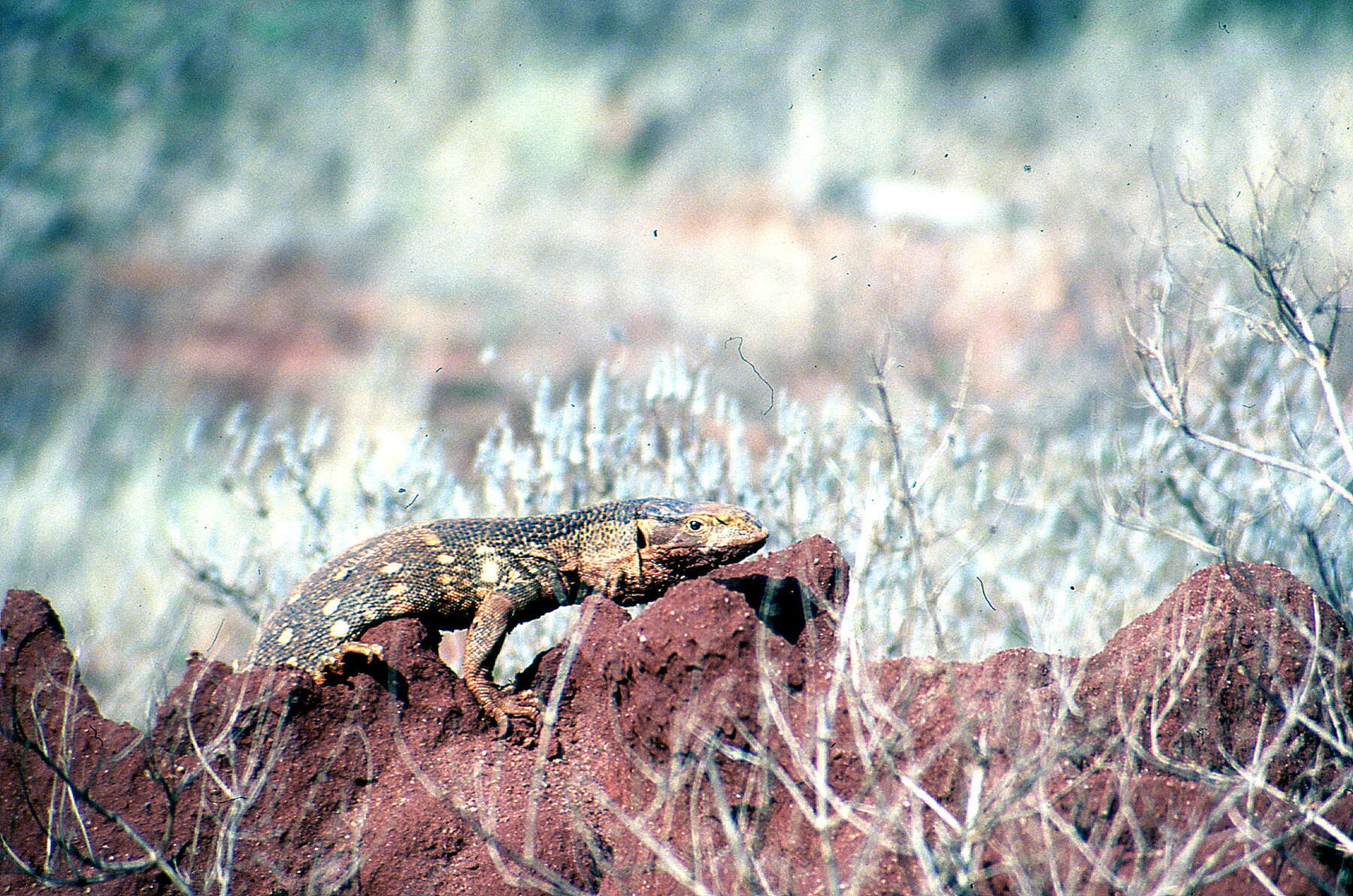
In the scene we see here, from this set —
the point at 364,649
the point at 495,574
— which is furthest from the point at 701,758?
the point at 364,649

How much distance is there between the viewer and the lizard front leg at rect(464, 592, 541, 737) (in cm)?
436

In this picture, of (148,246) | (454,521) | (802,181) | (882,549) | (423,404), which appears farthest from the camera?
(802,181)

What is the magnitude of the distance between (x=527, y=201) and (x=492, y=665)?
19322 mm

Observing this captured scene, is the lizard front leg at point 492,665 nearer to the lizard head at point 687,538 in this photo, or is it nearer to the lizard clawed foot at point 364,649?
the lizard clawed foot at point 364,649

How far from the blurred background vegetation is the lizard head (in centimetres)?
896

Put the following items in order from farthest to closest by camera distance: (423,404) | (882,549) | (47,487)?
(423,404) < (47,487) < (882,549)

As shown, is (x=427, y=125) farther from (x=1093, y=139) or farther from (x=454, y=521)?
(x=454, y=521)

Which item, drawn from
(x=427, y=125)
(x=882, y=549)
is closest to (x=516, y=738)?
(x=882, y=549)

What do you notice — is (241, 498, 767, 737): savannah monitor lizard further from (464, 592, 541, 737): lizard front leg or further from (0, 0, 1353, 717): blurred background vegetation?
(0, 0, 1353, 717): blurred background vegetation

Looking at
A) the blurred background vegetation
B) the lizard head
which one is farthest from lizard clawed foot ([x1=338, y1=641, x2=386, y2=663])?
the blurred background vegetation

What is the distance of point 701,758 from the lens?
3.81 m

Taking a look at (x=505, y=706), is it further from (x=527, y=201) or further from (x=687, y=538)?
(x=527, y=201)

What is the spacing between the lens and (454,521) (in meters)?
4.93

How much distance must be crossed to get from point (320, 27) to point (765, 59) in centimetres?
901
